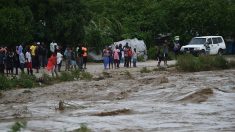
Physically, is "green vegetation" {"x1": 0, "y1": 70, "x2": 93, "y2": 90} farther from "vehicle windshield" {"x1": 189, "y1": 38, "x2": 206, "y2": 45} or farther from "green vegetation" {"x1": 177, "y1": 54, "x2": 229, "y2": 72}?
"vehicle windshield" {"x1": 189, "y1": 38, "x2": 206, "y2": 45}

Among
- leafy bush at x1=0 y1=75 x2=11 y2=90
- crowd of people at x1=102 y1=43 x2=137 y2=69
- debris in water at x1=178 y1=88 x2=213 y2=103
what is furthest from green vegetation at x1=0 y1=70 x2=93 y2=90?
debris in water at x1=178 y1=88 x2=213 y2=103

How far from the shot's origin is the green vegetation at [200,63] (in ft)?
97.1

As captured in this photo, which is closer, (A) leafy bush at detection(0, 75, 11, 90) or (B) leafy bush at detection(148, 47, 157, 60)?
(A) leafy bush at detection(0, 75, 11, 90)

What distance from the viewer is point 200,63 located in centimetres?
3009

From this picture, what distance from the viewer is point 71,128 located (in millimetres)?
13617

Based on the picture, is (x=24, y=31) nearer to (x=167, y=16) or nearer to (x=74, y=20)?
(x=74, y=20)

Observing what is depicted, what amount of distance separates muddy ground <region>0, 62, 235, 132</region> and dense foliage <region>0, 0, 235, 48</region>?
32.3ft

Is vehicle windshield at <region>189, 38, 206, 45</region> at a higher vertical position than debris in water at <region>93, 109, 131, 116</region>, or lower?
higher

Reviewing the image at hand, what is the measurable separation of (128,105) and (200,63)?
42.8 feet

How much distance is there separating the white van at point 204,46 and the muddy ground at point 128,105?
47.3 feet

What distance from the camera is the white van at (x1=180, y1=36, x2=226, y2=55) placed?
41181 mm

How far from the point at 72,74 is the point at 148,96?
275 inches

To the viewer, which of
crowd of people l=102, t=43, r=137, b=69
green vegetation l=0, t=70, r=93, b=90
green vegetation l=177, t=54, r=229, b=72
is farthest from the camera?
Result: crowd of people l=102, t=43, r=137, b=69

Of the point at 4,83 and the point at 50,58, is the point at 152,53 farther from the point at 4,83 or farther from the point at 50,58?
the point at 4,83
